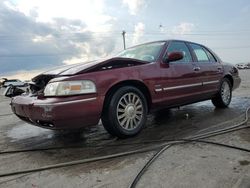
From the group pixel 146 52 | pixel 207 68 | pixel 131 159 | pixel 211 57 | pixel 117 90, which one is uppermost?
pixel 146 52

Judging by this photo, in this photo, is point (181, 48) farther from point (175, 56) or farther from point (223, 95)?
point (223, 95)

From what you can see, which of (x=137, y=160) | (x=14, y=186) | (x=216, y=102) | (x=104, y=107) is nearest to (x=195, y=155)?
(x=137, y=160)

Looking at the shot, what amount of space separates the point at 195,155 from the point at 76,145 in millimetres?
1695

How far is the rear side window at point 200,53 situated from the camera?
20.6 ft

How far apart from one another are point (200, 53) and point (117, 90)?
2823 mm

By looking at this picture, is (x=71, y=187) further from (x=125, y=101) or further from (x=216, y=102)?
(x=216, y=102)

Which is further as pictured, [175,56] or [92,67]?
[175,56]

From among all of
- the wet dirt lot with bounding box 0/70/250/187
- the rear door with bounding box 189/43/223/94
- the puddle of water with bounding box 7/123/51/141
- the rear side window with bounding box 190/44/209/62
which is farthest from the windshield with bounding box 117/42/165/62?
the puddle of water with bounding box 7/123/51/141

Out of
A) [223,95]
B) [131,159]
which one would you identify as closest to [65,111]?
[131,159]

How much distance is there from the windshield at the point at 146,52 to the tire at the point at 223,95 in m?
2.12

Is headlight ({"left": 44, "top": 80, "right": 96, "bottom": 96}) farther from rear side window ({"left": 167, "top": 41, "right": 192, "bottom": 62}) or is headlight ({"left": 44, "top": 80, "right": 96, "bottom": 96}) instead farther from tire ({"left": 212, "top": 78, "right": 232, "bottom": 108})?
tire ({"left": 212, "top": 78, "right": 232, "bottom": 108})

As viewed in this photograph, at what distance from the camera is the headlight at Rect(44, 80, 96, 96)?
391cm

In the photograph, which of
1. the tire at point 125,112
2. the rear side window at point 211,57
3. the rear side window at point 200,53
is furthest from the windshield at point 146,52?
the rear side window at point 211,57

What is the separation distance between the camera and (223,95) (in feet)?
22.7
